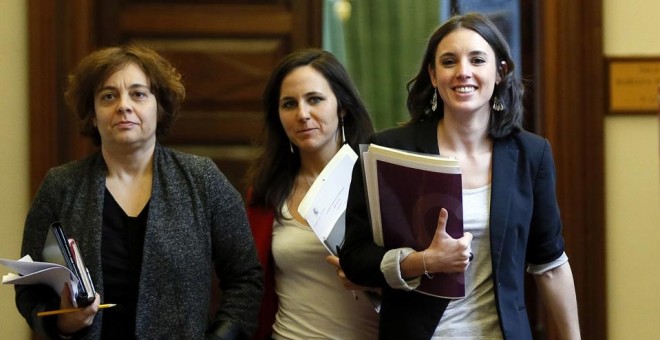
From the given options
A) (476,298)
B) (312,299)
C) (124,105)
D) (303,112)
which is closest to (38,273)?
(124,105)

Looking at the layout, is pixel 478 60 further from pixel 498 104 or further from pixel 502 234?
pixel 502 234

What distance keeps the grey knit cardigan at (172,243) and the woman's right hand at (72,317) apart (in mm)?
31

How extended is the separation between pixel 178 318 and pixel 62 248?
1.16 feet

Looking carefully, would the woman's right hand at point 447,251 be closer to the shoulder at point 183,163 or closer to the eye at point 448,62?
the eye at point 448,62

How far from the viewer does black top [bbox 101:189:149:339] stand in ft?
7.88

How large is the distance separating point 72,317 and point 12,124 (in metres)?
1.66

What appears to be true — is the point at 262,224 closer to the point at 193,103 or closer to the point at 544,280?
the point at 544,280

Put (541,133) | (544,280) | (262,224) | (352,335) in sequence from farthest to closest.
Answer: (541,133), (262,224), (352,335), (544,280)

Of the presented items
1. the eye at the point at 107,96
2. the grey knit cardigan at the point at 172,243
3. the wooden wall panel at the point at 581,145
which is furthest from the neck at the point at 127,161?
the wooden wall panel at the point at 581,145

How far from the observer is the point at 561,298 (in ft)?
7.77

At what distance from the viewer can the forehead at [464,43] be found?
2260mm

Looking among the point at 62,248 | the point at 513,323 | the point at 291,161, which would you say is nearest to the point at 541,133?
the point at 291,161

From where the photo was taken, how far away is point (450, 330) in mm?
2174

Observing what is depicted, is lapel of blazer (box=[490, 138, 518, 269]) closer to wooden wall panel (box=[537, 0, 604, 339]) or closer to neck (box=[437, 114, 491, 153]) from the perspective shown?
neck (box=[437, 114, 491, 153])
